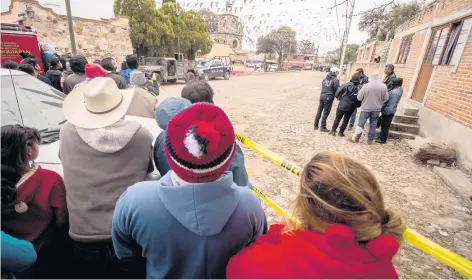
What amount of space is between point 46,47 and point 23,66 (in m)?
6.13

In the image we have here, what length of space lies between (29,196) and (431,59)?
942 cm

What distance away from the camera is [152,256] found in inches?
39.4

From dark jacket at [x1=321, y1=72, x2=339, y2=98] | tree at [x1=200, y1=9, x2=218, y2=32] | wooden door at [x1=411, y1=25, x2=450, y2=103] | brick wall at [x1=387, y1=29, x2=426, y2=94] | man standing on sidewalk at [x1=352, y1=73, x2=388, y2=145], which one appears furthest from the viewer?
tree at [x1=200, y1=9, x2=218, y2=32]

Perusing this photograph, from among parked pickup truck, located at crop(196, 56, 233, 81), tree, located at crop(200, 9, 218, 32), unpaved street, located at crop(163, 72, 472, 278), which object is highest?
tree, located at crop(200, 9, 218, 32)

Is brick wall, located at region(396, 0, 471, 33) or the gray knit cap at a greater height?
brick wall, located at region(396, 0, 471, 33)

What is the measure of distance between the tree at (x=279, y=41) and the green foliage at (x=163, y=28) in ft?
106

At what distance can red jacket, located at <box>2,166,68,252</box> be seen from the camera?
1.39 m

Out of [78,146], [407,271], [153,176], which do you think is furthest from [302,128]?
[78,146]

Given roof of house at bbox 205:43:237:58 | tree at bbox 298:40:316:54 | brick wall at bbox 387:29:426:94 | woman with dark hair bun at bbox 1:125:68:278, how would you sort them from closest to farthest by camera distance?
woman with dark hair bun at bbox 1:125:68:278, brick wall at bbox 387:29:426:94, roof of house at bbox 205:43:237:58, tree at bbox 298:40:316:54

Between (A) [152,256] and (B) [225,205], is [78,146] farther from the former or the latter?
(B) [225,205]

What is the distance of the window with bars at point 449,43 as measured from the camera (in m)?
5.56

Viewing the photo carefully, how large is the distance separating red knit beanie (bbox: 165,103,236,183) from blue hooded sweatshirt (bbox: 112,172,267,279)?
0.05 m

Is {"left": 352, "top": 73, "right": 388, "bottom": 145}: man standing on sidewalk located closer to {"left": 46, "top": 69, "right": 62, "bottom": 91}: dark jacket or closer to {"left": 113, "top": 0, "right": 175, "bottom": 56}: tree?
{"left": 46, "top": 69, "right": 62, "bottom": 91}: dark jacket

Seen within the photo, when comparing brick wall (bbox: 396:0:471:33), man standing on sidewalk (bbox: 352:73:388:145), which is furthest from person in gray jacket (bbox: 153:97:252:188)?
brick wall (bbox: 396:0:471:33)
